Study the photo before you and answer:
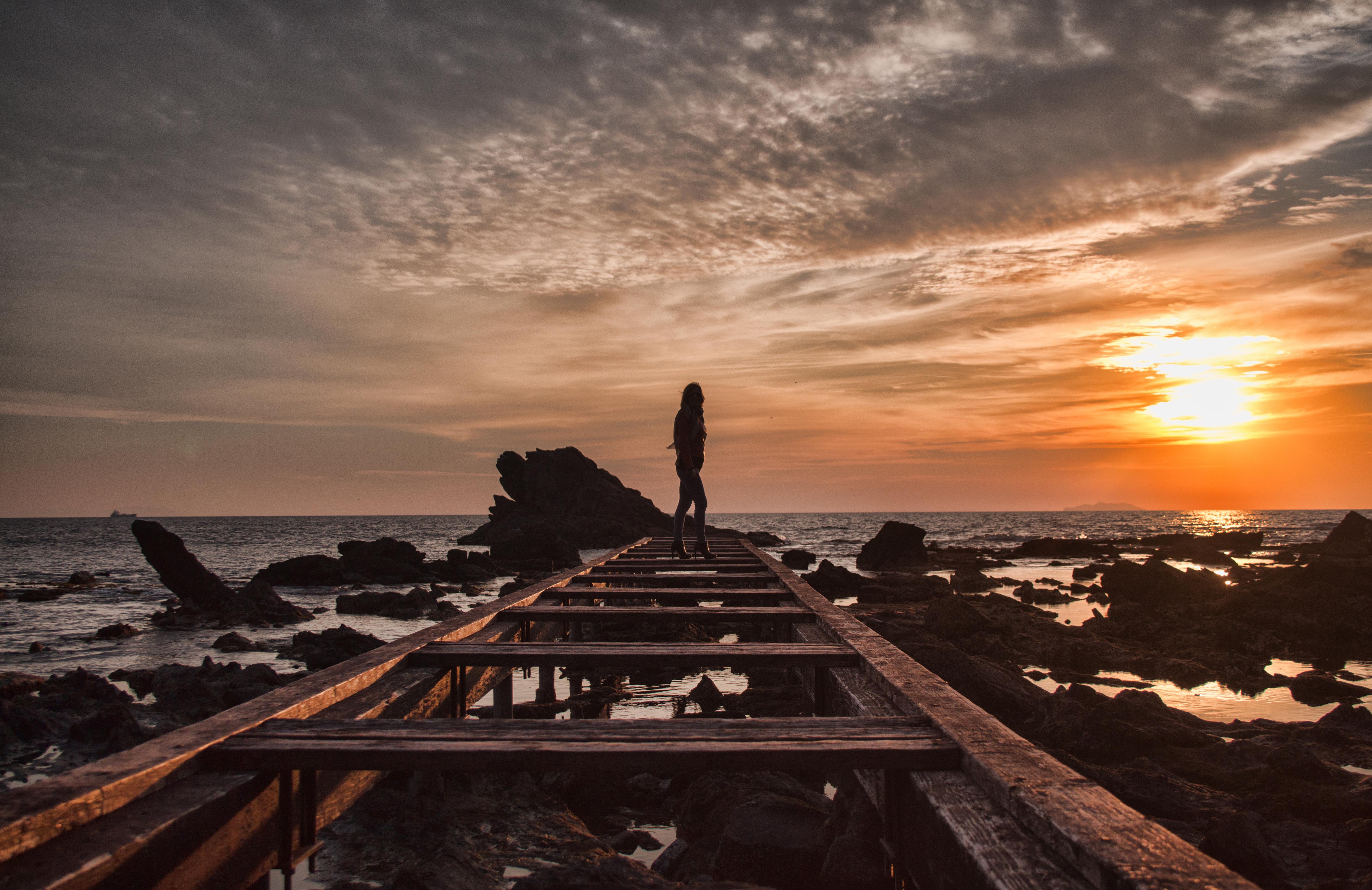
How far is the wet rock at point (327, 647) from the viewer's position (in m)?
10.3

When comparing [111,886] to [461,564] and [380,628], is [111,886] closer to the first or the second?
[380,628]

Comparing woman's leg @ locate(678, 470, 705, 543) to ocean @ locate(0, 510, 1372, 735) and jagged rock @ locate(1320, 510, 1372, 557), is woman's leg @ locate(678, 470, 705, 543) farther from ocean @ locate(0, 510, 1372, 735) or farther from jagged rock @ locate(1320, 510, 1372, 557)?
jagged rock @ locate(1320, 510, 1372, 557)

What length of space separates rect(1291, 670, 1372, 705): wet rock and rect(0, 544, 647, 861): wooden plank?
10.2 metres

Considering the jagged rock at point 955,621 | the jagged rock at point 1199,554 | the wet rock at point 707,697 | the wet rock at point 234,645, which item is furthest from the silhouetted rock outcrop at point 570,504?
the wet rock at point 707,697

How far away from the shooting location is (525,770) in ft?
6.80

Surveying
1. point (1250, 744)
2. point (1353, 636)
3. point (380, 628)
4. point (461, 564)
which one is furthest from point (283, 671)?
point (461, 564)

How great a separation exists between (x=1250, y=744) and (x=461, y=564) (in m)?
29.3

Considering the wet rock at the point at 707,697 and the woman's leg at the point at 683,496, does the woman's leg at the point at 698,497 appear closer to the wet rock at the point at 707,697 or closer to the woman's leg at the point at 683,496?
the woman's leg at the point at 683,496

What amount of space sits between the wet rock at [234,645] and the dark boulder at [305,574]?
16.7 metres

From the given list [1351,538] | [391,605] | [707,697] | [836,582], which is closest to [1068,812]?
[707,697]

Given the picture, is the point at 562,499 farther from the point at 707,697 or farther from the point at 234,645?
the point at 707,697

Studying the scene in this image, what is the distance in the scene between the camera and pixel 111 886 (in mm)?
1638

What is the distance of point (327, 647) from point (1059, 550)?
4436cm

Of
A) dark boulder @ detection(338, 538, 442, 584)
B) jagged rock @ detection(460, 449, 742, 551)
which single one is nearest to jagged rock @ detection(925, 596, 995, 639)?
dark boulder @ detection(338, 538, 442, 584)
